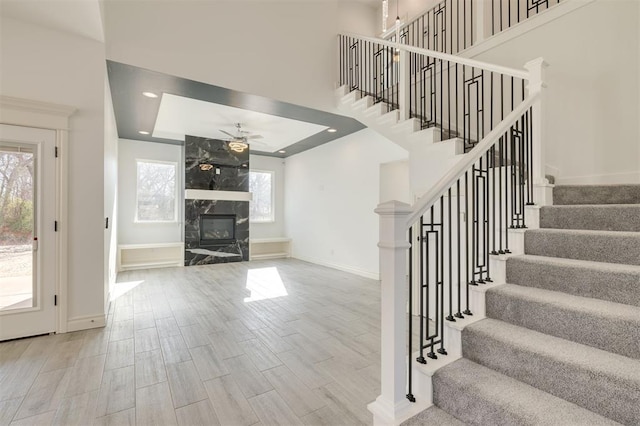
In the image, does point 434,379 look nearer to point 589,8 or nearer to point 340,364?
point 340,364

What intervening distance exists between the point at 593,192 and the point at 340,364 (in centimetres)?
265

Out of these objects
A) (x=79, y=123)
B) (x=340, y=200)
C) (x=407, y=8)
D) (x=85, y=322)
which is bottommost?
(x=85, y=322)

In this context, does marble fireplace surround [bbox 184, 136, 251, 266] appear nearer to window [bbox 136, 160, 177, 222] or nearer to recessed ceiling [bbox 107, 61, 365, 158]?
recessed ceiling [bbox 107, 61, 365, 158]

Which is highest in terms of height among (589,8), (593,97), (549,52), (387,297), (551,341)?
(589,8)

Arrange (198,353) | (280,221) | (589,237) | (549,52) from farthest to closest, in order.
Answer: (280,221) < (549,52) < (198,353) < (589,237)

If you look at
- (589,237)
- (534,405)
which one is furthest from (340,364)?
(589,237)

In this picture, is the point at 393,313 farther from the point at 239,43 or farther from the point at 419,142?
the point at 239,43

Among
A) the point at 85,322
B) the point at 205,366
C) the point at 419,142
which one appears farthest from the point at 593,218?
the point at 85,322

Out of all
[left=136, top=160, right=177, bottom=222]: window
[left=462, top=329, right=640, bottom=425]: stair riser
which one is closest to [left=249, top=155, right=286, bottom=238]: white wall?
[left=136, top=160, right=177, bottom=222]: window

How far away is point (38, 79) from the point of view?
9.98ft

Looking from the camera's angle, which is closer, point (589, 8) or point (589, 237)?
point (589, 237)

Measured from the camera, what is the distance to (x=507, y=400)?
1.38 metres

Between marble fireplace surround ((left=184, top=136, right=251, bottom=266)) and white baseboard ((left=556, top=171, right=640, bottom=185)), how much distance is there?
21.9ft

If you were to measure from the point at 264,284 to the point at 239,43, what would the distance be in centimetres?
386
